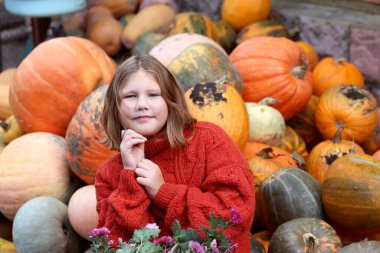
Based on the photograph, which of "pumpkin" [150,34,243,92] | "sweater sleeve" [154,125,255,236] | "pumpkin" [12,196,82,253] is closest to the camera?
"sweater sleeve" [154,125,255,236]

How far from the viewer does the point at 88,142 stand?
3381mm

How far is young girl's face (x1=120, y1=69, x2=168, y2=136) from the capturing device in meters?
2.29

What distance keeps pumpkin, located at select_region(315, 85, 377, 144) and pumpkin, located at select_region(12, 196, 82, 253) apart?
5.82ft

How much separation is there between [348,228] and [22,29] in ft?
15.5

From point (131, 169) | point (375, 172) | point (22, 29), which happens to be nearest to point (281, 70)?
point (375, 172)

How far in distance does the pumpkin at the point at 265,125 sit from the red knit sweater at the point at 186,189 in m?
1.17

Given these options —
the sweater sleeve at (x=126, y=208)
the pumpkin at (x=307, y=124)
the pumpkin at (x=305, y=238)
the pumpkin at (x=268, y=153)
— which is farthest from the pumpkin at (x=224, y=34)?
the sweater sleeve at (x=126, y=208)

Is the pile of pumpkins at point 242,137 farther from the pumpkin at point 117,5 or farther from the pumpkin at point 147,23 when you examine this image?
the pumpkin at point 117,5

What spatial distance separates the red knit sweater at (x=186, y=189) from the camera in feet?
7.45

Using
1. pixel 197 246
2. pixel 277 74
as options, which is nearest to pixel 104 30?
pixel 277 74

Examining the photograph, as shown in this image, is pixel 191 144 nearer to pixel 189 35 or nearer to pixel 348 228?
pixel 348 228

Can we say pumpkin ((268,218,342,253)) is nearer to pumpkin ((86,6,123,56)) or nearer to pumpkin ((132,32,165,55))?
pumpkin ((132,32,165,55))

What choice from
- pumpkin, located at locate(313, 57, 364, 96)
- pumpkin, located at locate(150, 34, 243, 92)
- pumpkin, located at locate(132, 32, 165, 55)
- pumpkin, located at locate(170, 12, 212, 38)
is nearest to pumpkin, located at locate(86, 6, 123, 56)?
pumpkin, located at locate(132, 32, 165, 55)

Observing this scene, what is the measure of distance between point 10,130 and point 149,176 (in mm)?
2090
